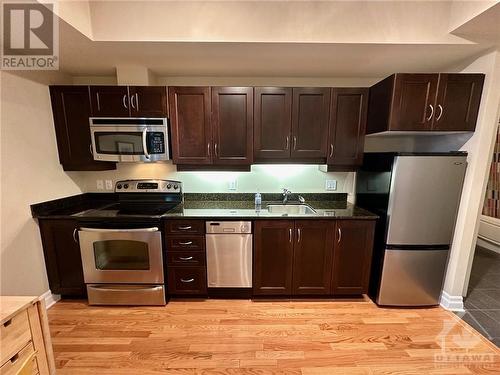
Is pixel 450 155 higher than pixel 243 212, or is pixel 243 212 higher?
pixel 450 155

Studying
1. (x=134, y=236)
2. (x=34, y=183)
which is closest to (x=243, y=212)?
(x=134, y=236)

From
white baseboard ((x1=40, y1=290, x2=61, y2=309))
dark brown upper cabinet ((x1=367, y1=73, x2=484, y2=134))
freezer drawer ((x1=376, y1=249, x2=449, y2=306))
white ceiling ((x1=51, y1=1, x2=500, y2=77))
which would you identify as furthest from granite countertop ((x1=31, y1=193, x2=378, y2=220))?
white ceiling ((x1=51, y1=1, x2=500, y2=77))

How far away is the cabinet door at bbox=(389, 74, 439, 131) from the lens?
6.21 ft

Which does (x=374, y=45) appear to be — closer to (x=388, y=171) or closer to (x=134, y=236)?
(x=388, y=171)

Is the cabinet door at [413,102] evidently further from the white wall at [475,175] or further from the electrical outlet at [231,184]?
the electrical outlet at [231,184]

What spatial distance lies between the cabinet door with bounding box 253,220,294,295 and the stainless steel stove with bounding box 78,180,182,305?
0.95m

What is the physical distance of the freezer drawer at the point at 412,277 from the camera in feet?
6.83

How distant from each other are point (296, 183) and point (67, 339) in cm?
261

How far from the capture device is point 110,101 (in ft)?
7.16

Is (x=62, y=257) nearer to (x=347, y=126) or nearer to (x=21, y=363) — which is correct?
(x=21, y=363)

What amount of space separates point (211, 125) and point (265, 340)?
2.02 m

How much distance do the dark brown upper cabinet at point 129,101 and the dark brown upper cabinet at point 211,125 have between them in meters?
0.12

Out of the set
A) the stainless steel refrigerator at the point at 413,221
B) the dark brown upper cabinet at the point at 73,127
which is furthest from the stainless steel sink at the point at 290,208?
the dark brown upper cabinet at the point at 73,127

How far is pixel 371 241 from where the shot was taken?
2152mm
